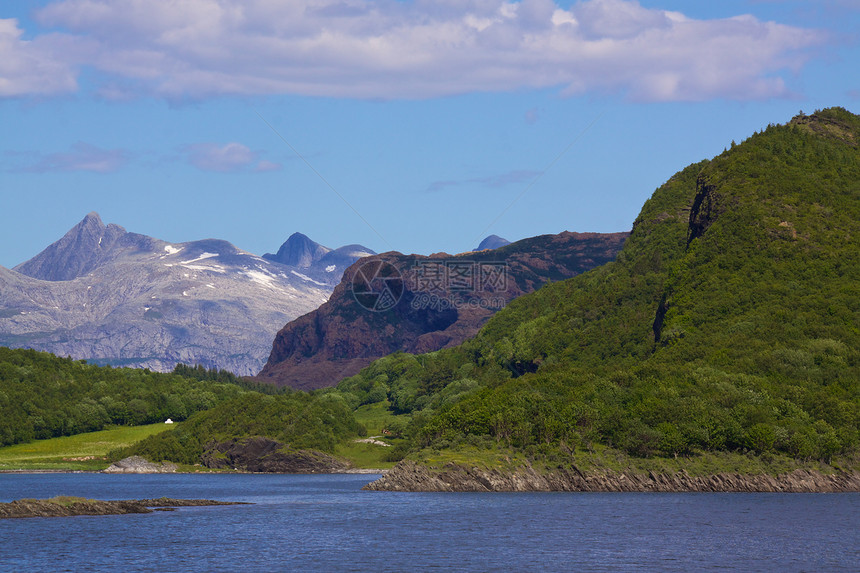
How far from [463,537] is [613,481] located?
250 feet

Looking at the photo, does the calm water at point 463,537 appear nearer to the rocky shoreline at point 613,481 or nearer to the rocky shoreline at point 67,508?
the rocky shoreline at point 67,508

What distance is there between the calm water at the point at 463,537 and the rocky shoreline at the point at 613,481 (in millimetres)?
15510

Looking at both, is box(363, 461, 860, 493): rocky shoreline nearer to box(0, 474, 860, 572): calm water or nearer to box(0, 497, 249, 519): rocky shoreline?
box(0, 474, 860, 572): calm water

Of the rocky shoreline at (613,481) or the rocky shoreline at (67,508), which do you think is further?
the rocky shoreline at (613,481)

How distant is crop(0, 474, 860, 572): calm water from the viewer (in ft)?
343

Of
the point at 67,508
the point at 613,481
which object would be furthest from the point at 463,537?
the point at 613,481

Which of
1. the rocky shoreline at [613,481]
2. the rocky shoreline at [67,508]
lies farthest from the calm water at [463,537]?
the rocky shoreline at [613,481]

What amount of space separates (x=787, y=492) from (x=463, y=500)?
59452 mm

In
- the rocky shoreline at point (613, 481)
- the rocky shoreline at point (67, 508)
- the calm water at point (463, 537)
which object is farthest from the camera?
the rocky shoreline at point (613, 481)

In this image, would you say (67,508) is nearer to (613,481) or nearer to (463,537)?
(463,537)

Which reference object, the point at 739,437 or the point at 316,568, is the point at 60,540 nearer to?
the point at 316,568

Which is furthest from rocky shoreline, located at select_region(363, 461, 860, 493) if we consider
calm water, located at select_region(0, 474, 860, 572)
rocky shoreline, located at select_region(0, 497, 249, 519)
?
rocky shoreline, located at select_region(0, 497, 249, 519)

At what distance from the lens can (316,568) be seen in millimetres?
102062

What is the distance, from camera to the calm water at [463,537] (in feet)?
343
